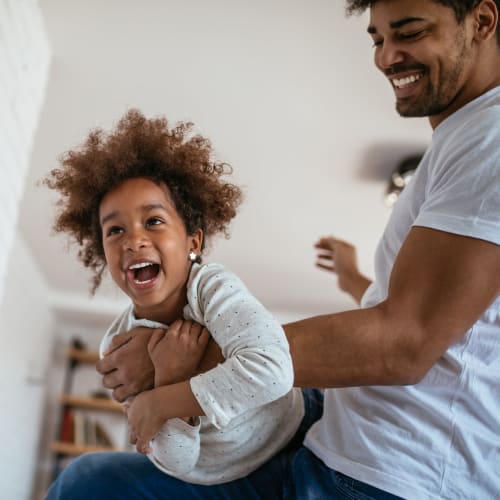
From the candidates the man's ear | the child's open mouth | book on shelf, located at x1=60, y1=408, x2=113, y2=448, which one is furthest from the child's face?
book on shelf, located at x1=60, y1=408, x2=113, y2=448

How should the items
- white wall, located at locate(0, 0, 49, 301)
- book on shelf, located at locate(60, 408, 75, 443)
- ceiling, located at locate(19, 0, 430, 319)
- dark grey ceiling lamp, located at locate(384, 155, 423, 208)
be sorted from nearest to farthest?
white wall, located at locate(0, 0, 49, 301) → ceiling, located at locate(19, 0, 430, 319) → dark grey ceiling lamp, located at locate(384, 155, 423, 208) → book on shelf, located at locate(60, 408, 75, 443)

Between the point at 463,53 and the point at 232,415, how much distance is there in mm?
728

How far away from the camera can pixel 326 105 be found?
9.37 ft

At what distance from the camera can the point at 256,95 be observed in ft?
9.21

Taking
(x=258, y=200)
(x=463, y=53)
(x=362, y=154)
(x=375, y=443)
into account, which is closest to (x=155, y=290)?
(x=375, y=443)

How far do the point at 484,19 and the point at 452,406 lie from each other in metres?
0.67

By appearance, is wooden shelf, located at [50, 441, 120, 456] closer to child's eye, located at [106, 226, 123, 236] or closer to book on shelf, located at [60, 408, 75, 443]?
book on shelf, located at [60, 408, 75, 443]

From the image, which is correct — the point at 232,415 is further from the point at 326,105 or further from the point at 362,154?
the point at 362,154

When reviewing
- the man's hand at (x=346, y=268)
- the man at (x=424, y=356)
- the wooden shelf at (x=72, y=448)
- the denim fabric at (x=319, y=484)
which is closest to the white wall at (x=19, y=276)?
the wooden shelf at (x=72, y=448)

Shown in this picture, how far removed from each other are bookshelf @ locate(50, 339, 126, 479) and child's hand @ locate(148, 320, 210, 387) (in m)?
4.87

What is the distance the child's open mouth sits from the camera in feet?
3.46

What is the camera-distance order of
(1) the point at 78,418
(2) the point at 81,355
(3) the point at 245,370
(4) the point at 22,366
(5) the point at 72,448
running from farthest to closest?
1. (2) the point at 81,355
2. (1) the point at 78,418
3. (5) the point at 72,448
4. (4) the point at 22,366
5. (3) the point at 245,370

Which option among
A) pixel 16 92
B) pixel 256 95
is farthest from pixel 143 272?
pixel 256 95

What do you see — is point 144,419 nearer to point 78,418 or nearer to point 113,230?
point 113,230
